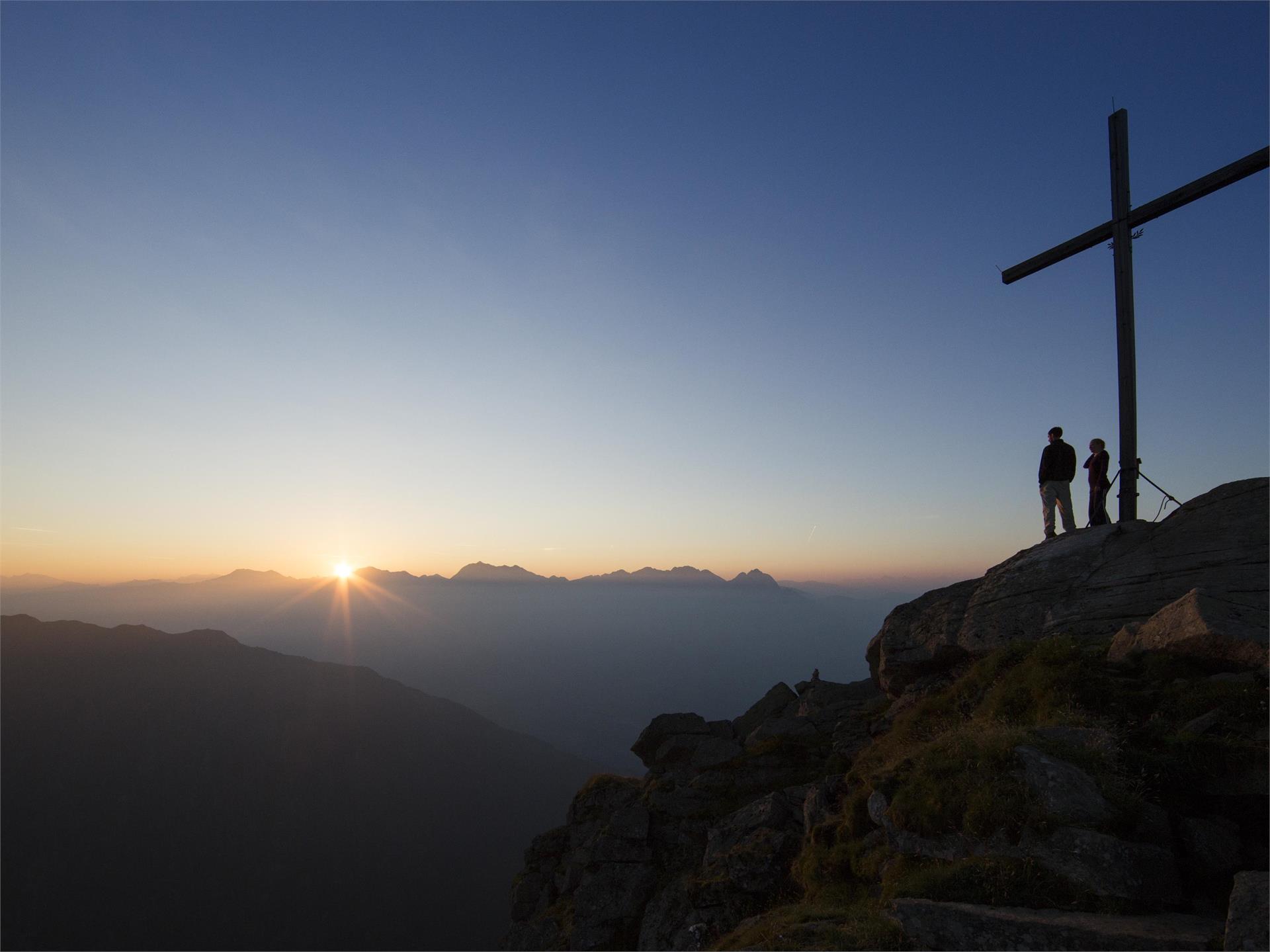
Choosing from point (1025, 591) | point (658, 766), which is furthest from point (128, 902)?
point (1025, 591)

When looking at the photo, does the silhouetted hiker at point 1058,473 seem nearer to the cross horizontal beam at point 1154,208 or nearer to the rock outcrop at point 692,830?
the cross horizontal beam at point 1154,208

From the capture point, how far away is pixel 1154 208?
16141 mm

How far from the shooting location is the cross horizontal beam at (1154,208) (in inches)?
554

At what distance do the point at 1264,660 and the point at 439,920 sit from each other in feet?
606

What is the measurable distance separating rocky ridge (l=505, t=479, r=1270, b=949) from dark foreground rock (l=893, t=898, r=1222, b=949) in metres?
0.03

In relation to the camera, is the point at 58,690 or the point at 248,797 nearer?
the point at 248,797

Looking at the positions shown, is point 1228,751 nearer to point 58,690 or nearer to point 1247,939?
point 1247,939

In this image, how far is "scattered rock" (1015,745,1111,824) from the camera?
854cm

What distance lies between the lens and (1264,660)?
389 inches

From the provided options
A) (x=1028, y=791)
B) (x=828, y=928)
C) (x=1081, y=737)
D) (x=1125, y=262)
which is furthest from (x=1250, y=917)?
(x=1125, y=262)

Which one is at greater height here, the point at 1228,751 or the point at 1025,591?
the point at 1025,591

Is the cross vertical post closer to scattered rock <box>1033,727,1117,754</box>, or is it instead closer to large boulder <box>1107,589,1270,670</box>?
large boulder <box>1107,589,1270,670</box>

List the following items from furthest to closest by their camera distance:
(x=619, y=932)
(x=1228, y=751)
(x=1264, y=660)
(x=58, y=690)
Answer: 1. (x=58, y=690)
2. (x=619, y=932)
3. (x=1264, y=660)
4. (x=1228, y=751)

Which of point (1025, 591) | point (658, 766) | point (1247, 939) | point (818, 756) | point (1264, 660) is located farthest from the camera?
point (658, 766)
